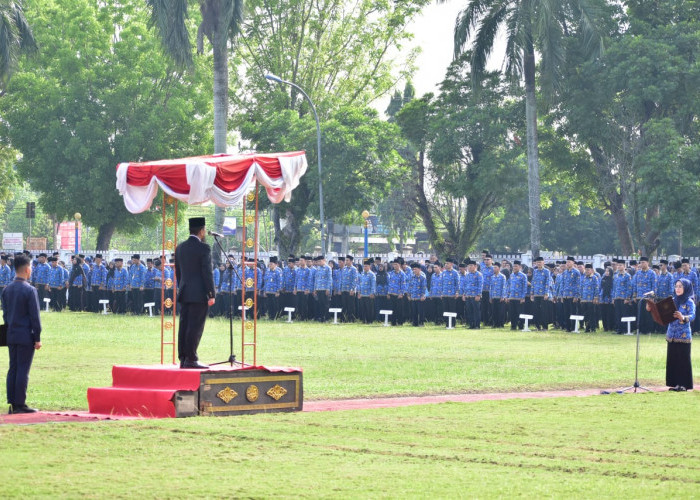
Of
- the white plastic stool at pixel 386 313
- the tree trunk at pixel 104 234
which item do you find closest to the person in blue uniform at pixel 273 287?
the white plastic stool at pixel 386 313

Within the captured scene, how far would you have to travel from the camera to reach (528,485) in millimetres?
9617

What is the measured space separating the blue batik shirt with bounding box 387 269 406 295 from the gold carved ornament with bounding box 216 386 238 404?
20.5 m

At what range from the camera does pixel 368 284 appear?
115 feet

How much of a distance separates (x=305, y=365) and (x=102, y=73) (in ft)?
129

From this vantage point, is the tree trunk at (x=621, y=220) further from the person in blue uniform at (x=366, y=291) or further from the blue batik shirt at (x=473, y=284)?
the blue batik shirt at (x=473, y=284)

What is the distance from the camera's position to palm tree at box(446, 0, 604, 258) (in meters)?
37.4

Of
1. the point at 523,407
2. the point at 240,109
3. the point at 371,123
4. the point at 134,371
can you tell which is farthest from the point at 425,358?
the point at 240,109

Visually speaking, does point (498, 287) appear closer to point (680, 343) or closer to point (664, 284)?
point (664, 284)

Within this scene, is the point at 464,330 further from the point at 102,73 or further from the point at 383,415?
the point at 102,73

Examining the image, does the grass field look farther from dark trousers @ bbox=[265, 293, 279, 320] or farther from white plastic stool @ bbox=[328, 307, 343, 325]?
dark trousers @ bbox=[265, 293, 279, 320]

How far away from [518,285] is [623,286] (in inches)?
124

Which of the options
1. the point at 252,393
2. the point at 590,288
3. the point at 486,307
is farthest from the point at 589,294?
the point at 252,393

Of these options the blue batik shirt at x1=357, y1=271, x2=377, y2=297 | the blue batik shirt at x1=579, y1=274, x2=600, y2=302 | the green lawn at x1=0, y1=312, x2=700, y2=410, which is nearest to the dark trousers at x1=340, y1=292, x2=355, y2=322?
the blue batik shirt at x1=357, y1=271, x2=377, y2=297

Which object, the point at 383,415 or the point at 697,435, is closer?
the point at 697,435
